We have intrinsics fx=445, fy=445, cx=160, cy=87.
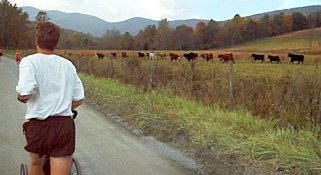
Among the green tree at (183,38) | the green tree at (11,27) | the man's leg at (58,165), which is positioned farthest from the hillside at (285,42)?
the man's leg at (58,165)

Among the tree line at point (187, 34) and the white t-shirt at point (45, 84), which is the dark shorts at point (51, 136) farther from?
the tree line at point (187, 34)

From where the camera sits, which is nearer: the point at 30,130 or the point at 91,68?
the point at 30,130

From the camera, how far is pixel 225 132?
283 inches

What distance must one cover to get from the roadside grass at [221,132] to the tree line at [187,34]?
7802cm

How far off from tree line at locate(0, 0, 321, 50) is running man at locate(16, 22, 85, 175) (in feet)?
276

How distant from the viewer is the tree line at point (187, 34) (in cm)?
10375

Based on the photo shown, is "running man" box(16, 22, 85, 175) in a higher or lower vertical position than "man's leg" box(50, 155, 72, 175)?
higher

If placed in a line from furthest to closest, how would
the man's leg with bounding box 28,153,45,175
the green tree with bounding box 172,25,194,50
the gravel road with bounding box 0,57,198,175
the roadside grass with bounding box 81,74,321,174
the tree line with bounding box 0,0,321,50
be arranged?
the green tree with bounding box 172,25,194,50 → the tree line with bounding box 0,0,321,50 → the gravel road with bounding box 0,57,198,175 → the roadside grass with bounding box 81,74,321,174 → the man's leg with bounding box 28,153,45,175

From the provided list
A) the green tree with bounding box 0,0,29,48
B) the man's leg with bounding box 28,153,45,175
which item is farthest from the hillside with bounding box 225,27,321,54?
the man's leg with bounding box 28,153,45,175

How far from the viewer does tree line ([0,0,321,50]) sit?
103750 millimetres

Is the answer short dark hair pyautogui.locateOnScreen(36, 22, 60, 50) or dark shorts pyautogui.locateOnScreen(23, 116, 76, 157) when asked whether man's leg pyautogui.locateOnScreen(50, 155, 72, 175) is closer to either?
dark shorts pyautogui.locateOnScreen(23, 116, 76, 157)

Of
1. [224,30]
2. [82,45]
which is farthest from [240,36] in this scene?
[82,45]

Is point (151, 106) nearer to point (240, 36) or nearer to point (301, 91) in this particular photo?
point (301, 91)

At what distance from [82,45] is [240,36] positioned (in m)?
42.9
